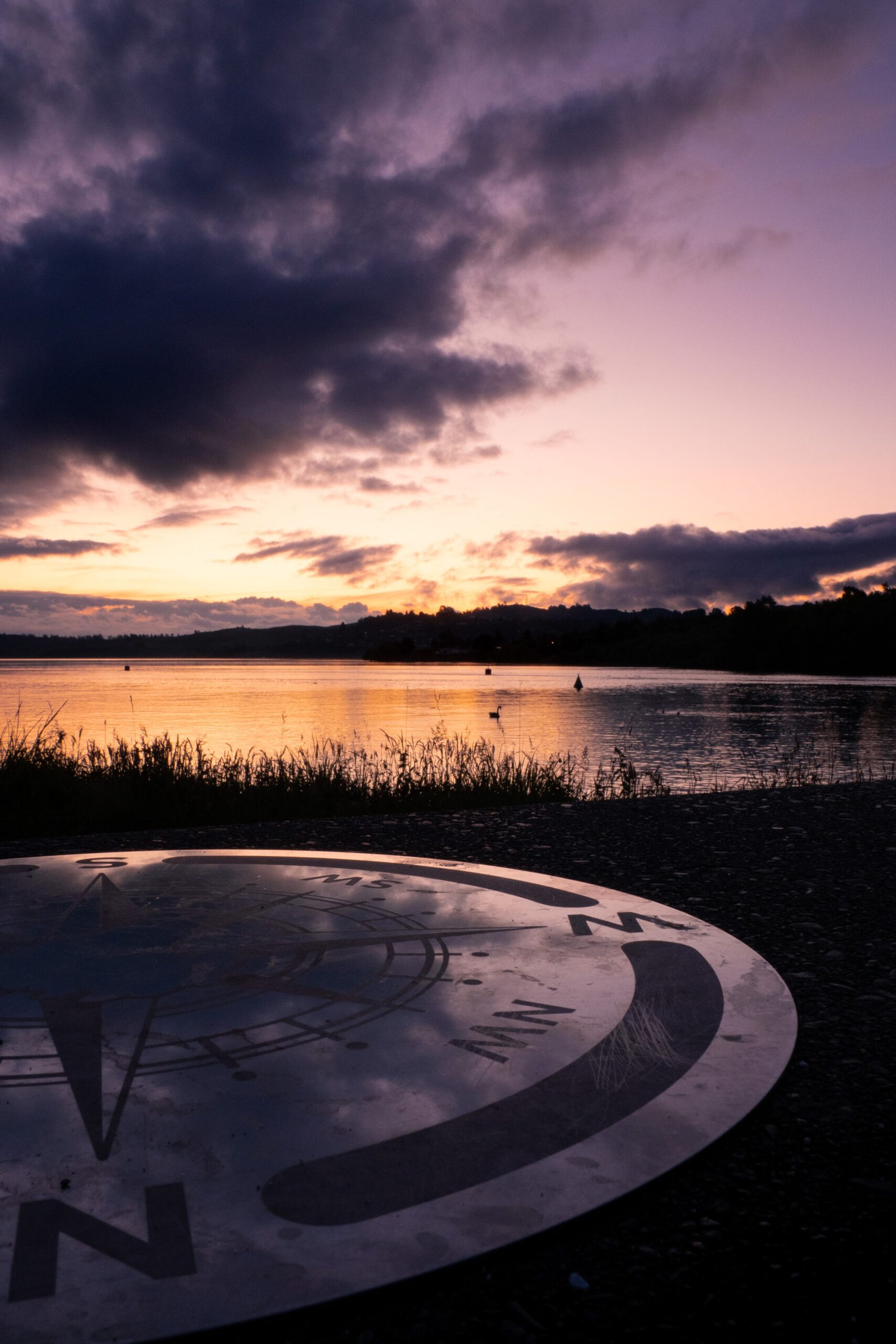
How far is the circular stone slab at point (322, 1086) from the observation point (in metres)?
2.02

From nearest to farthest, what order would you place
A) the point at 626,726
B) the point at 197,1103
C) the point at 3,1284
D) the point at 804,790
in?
the point at 3,1284 < the point at 197,1103 < the point at 804,790 < the point at 626,726

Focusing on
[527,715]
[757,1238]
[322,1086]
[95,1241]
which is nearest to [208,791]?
[322,1086]

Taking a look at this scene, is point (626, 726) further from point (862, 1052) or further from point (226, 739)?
point (862, 1052)

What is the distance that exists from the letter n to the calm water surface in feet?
58.9

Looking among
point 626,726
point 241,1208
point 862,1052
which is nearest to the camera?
point 241,1208

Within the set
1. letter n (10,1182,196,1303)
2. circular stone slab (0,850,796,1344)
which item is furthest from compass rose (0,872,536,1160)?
letter n (10,1182,196,1303)

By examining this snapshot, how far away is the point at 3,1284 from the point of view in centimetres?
191

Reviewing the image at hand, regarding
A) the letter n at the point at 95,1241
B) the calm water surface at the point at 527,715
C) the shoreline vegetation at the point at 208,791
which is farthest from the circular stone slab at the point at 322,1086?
the calm water surface at the point at 527,715

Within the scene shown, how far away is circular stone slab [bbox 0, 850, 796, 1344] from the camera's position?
202 cm

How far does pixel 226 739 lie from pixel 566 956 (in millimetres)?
26742

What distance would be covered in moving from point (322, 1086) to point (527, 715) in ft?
134

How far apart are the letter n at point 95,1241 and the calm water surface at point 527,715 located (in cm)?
1794

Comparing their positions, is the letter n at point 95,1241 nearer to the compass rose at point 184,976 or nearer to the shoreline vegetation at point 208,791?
the compass rose at point 184,976

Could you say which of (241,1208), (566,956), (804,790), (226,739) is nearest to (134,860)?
(566,956)
